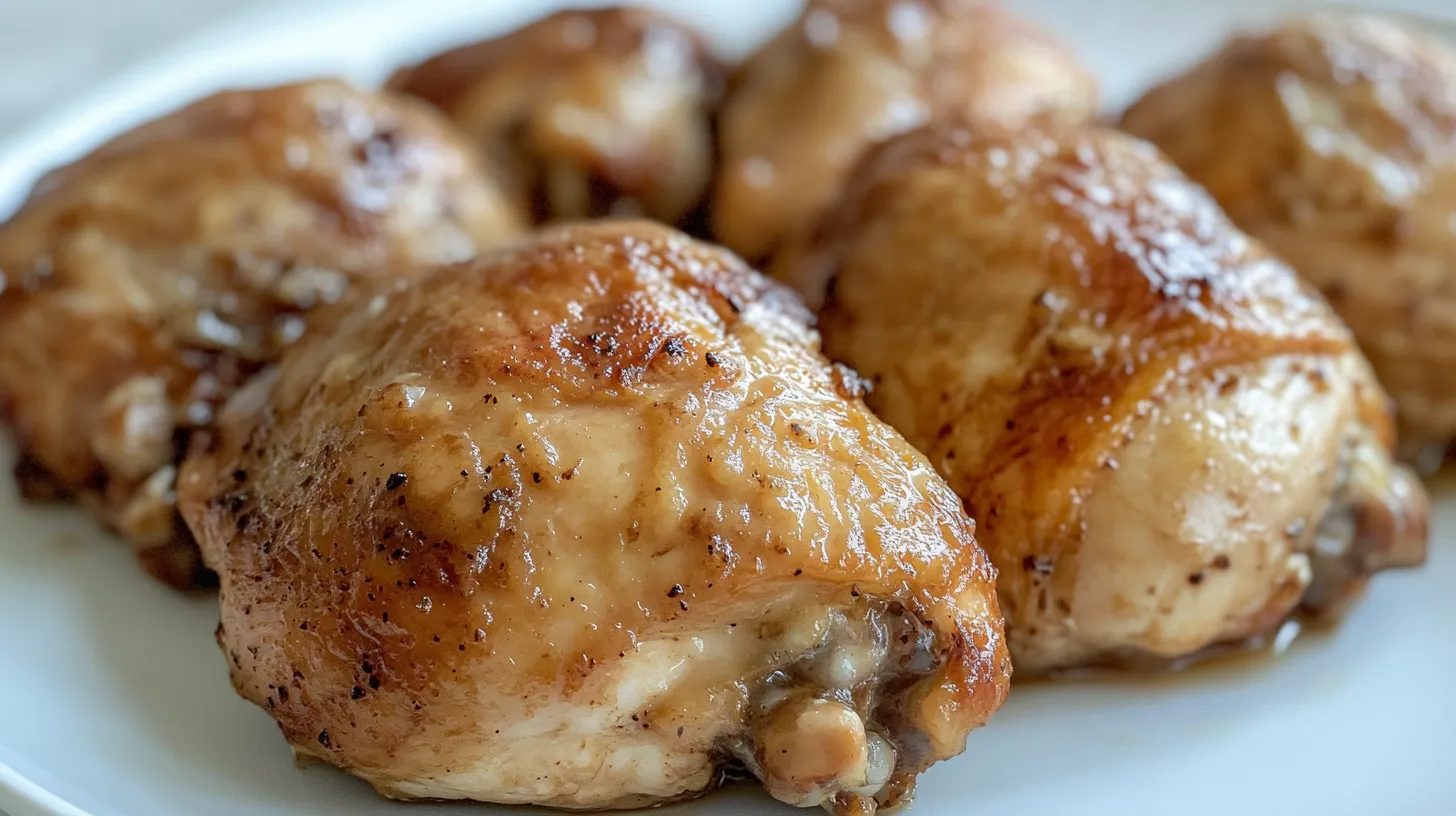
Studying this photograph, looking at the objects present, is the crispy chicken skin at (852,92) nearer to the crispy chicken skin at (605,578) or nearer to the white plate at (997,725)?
the crispy chicken skin at (605,578)

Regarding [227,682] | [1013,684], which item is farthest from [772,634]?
[227,682]

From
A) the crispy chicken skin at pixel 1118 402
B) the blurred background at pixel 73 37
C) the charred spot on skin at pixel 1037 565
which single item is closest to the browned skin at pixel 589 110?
the crispy chicken skin at pixel 1118 402

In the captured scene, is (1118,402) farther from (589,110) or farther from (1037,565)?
(589,110)

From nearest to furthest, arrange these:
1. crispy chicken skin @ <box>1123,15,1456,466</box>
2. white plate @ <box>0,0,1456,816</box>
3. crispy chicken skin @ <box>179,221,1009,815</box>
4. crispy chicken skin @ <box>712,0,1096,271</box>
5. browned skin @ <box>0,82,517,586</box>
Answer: crispy chicken skin @ <box>179,221,1009,815</box> < white plate @ <box>0,0,1456,816</box> < browned skin @ <box>0,82,517,586</box> < crispy chicken skin @ <box>1123,15,1456,466</box> < crispy chicken skin @ <box>712,0,1096,271</box>

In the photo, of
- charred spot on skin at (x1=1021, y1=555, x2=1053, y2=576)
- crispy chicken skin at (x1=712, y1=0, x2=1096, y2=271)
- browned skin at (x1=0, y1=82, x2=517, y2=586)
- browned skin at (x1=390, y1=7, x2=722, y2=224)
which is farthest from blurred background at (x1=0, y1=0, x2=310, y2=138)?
charred spot on skin at (x1=1021, y1=555, x2=1053, y2=576)

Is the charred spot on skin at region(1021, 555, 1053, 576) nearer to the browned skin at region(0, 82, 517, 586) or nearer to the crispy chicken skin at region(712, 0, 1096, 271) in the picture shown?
the crispy chicken skin at region(712, 0, 1096, 271)

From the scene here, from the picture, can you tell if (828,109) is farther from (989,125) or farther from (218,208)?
(218,208)

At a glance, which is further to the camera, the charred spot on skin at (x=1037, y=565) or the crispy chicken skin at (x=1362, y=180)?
the crispy chicken skin at (x=1362, y=180)
